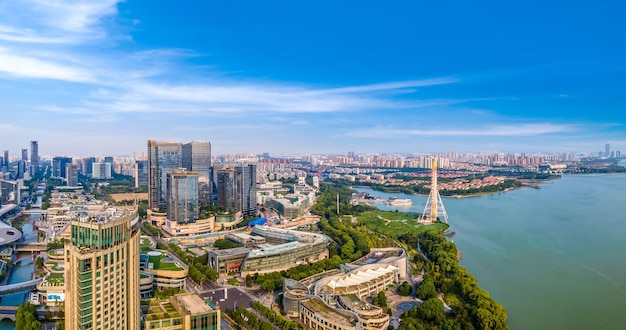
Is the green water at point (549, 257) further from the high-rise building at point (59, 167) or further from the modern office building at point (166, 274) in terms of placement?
the high-rise building at point (59, 167)

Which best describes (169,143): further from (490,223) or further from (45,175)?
(45,175)

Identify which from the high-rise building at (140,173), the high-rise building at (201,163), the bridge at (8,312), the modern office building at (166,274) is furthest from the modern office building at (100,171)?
the bridge at (8,312)

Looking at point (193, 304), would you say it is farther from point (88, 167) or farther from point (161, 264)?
point (88, 167)

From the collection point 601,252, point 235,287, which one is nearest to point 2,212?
point 235,287

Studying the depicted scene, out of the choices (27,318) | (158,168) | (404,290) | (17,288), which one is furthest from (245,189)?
(27,318)

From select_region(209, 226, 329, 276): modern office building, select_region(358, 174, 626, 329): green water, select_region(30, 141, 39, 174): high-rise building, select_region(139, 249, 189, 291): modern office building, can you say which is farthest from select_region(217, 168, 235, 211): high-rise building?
select_region(30, 141, 39, 174): high-rise building

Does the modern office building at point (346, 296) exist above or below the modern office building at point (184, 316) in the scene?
below
